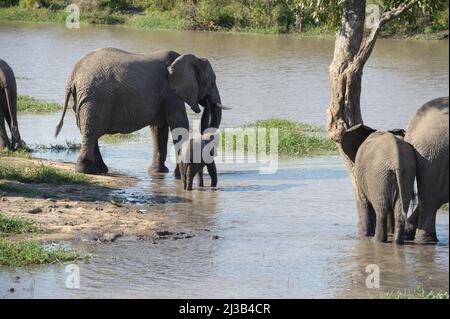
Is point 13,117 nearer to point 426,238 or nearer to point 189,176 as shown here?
point 189,176

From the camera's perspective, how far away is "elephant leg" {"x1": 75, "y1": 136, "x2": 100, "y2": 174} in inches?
543

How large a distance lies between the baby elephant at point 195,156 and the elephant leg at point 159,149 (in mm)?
1127

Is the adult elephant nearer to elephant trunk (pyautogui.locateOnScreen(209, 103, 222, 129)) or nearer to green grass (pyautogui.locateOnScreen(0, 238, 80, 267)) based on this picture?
elephant trunk (pyautogui.locateOnScreen(209, 103, 222, 129))

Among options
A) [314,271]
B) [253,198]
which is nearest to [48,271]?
[314,271]

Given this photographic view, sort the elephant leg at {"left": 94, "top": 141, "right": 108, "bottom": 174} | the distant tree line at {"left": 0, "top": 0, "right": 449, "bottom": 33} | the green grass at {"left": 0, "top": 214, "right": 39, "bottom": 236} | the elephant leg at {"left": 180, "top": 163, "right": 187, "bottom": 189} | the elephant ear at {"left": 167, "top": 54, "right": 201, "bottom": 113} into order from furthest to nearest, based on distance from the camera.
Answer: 1. the distant tree line at {"left": 0, "top": 0, "right": 449, "bottom": 33}
2. the elephant leg at {"left": 94, "top": 141, "right": 108, "bottom": 174}
3. the elephant ear at {"left": 167, "top": 54, "right": 201, "bottom": 113}
4. the elephant leg at {"left": 180, "top": 163, "right": 187, "bottom": 189}
5. the green grass at {"left": 0, "top": 214, "right": 39, "bottom": 236}

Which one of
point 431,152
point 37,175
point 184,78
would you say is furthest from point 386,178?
point 184,78

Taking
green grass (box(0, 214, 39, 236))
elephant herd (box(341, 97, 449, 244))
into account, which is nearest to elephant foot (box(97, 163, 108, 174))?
green grass (box(0, 214, 39, 236))

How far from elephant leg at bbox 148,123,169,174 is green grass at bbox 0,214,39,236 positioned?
13.7ft

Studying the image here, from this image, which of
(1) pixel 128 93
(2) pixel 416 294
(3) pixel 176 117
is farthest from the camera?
(3) pixel 176 117

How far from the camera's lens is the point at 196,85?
1418cm

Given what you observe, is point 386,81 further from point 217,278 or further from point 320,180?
point 217,278

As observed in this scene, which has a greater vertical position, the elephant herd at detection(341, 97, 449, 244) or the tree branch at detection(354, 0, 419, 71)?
the tree branch at detection(354, 0, 419, 71)

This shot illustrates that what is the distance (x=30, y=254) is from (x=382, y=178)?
3259 millimetres
